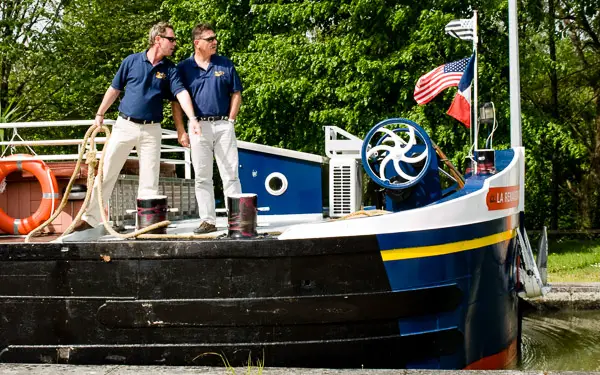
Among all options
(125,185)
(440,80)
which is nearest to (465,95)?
(440,80)

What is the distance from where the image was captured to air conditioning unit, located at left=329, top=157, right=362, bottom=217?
266 inches

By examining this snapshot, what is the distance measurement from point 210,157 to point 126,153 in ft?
2.36

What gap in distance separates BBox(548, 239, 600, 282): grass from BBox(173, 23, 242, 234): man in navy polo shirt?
687cm

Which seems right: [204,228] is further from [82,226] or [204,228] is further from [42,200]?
[42,200]

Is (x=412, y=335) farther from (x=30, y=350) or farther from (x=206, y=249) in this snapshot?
(x=30, y=350)

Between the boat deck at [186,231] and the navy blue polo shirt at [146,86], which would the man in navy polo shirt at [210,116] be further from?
the boat deck at [186,231]

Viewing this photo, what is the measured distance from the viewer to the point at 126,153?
20.6 feet

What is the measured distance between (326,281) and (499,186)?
1813 millimetres

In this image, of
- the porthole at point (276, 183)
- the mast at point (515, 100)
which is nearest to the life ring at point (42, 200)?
A: the porthole at point (276, 183)

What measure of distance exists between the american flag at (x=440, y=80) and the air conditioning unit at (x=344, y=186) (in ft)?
7.33

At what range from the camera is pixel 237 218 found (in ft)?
17.5

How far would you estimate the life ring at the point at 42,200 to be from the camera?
6.50 m

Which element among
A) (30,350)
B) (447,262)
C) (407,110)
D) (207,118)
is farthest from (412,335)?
(407,110)

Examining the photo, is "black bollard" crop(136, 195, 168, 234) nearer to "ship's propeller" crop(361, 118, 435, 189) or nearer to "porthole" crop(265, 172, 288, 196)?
"porthole" crop(265, 172, 288, 196)
